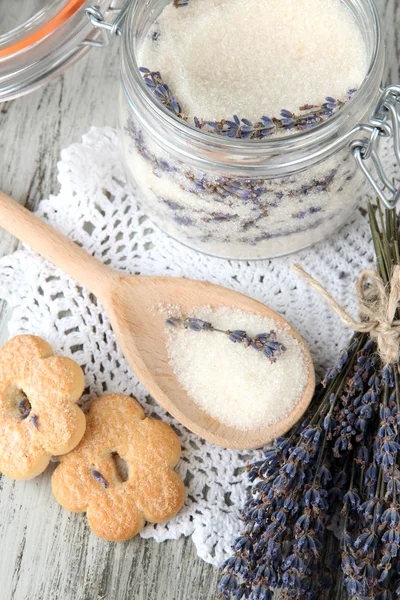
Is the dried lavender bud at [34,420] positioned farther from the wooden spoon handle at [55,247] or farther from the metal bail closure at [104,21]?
the metal bail closure at [104,21]

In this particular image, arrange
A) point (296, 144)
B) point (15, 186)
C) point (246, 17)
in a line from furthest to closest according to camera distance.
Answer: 1. point (15, 186)
2. point (246, 17)
3. point (296, 144)

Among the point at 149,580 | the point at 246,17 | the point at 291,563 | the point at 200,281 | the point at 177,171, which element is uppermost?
the point at 246,17

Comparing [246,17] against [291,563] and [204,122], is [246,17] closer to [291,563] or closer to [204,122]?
[204,122]

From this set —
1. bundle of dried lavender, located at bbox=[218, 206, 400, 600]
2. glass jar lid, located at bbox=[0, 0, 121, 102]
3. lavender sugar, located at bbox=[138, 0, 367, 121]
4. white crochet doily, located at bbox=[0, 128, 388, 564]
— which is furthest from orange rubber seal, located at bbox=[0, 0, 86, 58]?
bundle of dried lavender, located at bbox=[218, 206, 400, 600]

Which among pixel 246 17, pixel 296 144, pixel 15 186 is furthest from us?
pixel 15 186

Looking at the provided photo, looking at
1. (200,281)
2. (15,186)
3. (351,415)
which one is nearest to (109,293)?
(200,281)

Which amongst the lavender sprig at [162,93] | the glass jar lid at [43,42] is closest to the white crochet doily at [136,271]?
the glass jar lid at [43,42]

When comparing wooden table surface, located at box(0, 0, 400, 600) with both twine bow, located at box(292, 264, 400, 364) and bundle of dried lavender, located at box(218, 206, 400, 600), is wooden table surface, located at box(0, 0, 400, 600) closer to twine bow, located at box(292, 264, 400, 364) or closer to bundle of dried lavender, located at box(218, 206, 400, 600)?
bundle of dried lavender, located at box(218, 206, 400, 600)

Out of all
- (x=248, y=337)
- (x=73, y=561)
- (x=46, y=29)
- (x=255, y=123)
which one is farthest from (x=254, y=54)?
(x=73, y=561)
